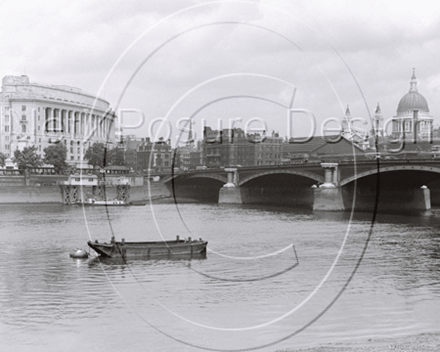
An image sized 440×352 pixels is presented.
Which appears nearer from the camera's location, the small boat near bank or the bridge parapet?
the small boat near bank

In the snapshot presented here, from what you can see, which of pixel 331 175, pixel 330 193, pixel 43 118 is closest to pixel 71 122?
pixel 43 118

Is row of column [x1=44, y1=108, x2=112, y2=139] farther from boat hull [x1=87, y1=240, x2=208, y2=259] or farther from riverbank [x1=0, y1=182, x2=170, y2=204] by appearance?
boat hull [x1=87, y1=240, x2=208, y2=259]

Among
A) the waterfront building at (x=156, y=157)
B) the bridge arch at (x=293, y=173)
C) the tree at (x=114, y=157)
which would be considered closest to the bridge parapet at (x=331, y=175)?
the bridge arch at (x=293, y=173)

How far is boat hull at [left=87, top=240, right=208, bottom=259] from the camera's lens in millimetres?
42469

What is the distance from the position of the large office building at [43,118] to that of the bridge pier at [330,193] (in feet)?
211

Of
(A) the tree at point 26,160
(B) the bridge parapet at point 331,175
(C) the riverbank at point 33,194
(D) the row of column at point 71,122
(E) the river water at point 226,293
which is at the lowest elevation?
(E) the river water at point 226,293

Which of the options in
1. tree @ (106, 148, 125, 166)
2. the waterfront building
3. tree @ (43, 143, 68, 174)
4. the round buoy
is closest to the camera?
the round buoy

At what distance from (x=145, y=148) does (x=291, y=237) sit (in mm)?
127693

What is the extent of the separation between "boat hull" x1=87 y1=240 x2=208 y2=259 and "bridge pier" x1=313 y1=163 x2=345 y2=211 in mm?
44994

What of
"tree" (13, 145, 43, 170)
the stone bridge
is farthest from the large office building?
the stone bridge

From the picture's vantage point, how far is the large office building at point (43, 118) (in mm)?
146750

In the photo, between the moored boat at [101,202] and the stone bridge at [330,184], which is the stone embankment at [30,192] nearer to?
the moored boat at [101,202]

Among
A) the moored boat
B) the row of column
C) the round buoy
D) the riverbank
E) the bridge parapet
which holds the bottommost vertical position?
the round buoy

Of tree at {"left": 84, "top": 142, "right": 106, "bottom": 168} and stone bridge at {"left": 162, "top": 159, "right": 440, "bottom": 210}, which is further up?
tree at {"left": 84, "top": 142, "right": 106, "bottom": 168}
